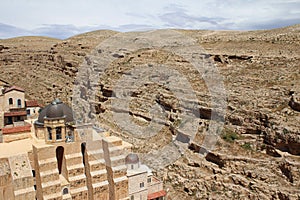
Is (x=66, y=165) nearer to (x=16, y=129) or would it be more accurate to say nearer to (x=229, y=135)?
(x=16, y=129)

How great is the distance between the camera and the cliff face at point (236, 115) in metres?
15.1

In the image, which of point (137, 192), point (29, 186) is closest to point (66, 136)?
point (29, 186)

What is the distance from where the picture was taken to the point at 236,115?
1883 centimetres

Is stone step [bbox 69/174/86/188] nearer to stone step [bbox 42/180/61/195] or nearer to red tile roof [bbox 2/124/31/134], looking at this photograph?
stone step [bbox 42/180/61/195]

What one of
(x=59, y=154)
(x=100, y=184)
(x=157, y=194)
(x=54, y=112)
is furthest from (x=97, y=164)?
(x=157, y=194)

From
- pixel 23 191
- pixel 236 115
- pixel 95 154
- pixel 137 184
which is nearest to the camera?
pixel 23 191

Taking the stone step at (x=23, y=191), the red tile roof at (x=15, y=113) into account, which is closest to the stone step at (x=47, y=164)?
the stone step at (x=23, y=191)

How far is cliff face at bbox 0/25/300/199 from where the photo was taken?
15086 millimetres

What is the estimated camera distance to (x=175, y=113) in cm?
2241

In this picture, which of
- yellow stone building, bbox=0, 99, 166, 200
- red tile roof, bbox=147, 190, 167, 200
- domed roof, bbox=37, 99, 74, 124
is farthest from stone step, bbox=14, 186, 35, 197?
red tile roof, bbox=147, 190, 167, 200

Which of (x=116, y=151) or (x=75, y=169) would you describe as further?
Result: (x=116, y=151)

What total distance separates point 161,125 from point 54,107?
10879 millimetres

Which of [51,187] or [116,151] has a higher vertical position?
[116,151]

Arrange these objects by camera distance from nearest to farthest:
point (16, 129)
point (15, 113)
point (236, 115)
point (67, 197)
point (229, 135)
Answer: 1. point (67, 197)
2. point (16, 129)
3. point (229, 135)
4. point (236, 115)
5. point (15, 113)
